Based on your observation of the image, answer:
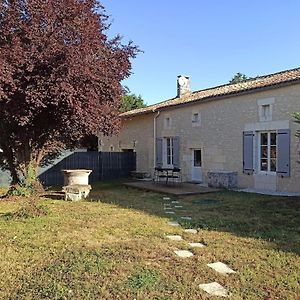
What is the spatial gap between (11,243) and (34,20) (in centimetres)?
650

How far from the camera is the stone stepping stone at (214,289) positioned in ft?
12.2

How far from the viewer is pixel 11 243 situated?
18.4ft

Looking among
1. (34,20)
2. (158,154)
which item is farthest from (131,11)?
(158,154)

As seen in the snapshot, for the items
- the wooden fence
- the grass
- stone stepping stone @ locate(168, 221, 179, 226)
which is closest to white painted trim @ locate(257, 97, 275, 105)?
the grass

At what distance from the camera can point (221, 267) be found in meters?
4.52

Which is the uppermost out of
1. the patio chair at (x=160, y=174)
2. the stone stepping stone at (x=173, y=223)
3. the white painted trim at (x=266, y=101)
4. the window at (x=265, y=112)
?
the white painted trim at (x=266, y=101)

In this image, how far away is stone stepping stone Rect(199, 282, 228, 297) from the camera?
146 inches

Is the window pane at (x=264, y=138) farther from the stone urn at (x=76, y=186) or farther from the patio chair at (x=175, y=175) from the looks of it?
the stone urn at (x=76, y=186)

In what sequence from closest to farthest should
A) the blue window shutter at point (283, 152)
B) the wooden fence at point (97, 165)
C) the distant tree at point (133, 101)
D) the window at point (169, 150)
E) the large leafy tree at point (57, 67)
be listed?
the large leafy tree at point (57, 67) < the blue window shutter at point (283, 152) < the wooden fence at point (97, 165) < the window at point (169, 150) < the distant tree at point (133, 101)

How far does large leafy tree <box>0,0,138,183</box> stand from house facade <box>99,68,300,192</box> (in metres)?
4.81

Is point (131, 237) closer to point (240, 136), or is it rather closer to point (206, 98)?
point (240, 136)

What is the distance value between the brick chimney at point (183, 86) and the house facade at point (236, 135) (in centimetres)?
262

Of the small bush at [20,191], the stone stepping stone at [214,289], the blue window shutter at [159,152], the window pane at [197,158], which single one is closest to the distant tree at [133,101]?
the blue window shutter at [159,152]

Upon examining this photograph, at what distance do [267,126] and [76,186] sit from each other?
6956 millimetres
